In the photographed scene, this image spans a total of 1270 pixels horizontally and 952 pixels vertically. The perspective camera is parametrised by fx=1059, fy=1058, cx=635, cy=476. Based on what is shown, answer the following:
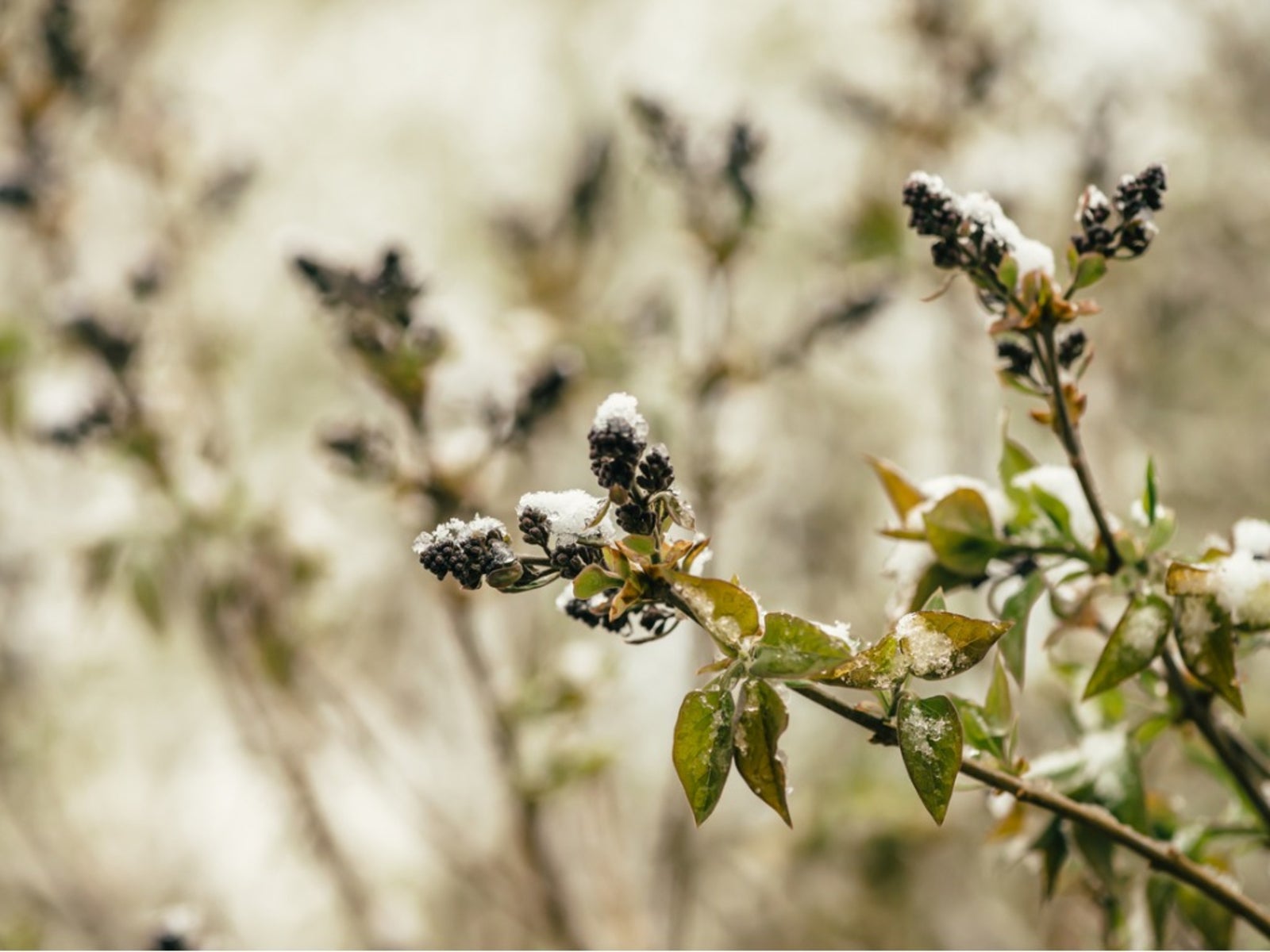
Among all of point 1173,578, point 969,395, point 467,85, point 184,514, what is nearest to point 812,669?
point 1173,578

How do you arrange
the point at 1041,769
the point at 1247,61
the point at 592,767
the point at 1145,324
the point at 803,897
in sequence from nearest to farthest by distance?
the point at 1041,769, the point at 592,767, the point at 803,897, the point at 1145,324, the point at 1247,61

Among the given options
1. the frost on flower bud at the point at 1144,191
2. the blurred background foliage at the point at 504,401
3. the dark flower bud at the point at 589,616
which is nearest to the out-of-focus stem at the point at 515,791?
the blurred background foliage at the point at 504,401

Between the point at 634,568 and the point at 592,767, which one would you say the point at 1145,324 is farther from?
the point at 634,568

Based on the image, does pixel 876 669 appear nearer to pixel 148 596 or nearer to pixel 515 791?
pixel 515 791

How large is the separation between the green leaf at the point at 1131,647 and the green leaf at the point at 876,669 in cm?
22

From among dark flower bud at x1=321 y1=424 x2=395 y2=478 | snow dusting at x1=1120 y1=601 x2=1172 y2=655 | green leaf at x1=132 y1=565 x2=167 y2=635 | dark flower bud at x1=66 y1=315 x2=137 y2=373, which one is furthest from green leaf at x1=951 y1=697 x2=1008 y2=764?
dark flower bud at x1=66 y1=315 x2=137 y2=373

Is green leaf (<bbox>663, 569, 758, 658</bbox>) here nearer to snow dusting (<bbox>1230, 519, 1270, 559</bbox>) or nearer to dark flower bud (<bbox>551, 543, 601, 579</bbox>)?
dark flower bud (<bbox>551, 543, 601, 579</bbox>)

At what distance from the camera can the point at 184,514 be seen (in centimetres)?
214

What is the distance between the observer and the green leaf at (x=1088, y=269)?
85 cm

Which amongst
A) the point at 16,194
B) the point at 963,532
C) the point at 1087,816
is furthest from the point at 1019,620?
the point at 16,194

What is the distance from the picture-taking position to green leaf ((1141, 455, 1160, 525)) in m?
0.94

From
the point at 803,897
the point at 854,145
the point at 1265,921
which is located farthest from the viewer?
the point at 854,145

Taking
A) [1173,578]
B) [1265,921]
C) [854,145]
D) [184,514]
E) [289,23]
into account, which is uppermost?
[289,23]

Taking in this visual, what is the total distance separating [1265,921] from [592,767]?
1.19 meters
